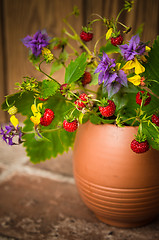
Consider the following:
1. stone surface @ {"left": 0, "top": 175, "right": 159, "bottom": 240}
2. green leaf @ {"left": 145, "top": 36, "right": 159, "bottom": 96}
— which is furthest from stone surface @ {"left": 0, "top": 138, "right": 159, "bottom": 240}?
green leaf @ {"left": 145, "top": 36, "right": 159, "bottom": 96}

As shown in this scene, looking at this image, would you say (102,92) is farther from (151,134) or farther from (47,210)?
(47,210)

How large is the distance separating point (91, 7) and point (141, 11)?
0.23 metres

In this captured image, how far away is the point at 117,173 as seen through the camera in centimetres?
61

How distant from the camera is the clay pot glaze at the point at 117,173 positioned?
60 centimetres

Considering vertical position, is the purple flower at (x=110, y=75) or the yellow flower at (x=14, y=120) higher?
the purple flower at (x=110, y=75)

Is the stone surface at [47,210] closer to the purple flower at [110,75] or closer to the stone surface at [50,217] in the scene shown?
the stone surface at [50,217]

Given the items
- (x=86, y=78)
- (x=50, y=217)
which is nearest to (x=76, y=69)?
(x=86, y=78)

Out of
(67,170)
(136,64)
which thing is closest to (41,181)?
(67,170)

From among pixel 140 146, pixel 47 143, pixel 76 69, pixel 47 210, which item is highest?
pixel 76 69

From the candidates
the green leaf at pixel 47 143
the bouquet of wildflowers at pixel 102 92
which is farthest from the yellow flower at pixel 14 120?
the green leaf at pixel 47 143

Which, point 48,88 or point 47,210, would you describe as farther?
point 47,210

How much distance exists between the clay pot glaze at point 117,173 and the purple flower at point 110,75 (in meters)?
0.13

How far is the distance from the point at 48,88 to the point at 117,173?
239mm

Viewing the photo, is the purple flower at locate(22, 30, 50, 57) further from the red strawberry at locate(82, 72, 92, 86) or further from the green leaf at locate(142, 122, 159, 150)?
the green leaf at locate(142, 122, 159, 150)
